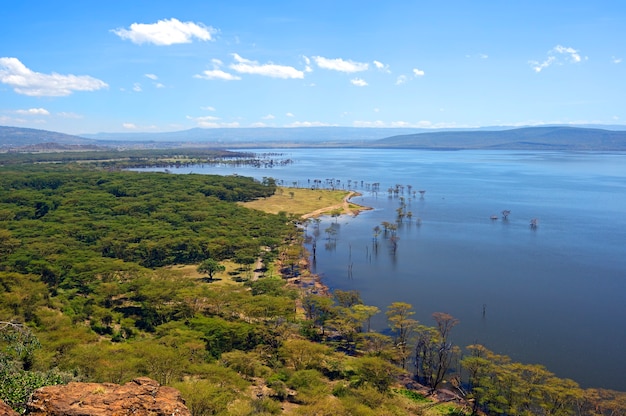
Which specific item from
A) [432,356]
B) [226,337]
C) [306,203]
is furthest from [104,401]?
[306,203]

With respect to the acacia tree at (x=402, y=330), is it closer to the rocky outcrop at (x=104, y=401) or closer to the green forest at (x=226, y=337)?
the green forest at (x=226, y=337)

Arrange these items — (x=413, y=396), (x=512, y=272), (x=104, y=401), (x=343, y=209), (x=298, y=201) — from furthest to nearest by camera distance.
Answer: (x=298, y=201)
(x=343, y=209)
(x=512, y=272)
(x=413, y=396)
(x=104, y=401)

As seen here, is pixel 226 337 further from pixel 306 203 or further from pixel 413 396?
pixel 306 203

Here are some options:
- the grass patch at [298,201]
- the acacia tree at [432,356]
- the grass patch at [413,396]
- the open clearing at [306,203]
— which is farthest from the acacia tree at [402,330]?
the grass patch at [298,201]

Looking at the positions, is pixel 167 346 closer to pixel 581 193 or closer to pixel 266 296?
pixel 266 296

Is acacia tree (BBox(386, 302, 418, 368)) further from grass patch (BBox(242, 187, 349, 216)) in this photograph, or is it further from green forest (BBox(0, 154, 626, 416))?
grass patch (BBox(242, 187, 349, 216))

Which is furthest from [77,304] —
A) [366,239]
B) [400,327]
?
[366,239]

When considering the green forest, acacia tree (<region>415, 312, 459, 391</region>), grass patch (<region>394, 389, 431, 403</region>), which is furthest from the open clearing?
grass patch (<region>394, 389, 431, 403</region>)
